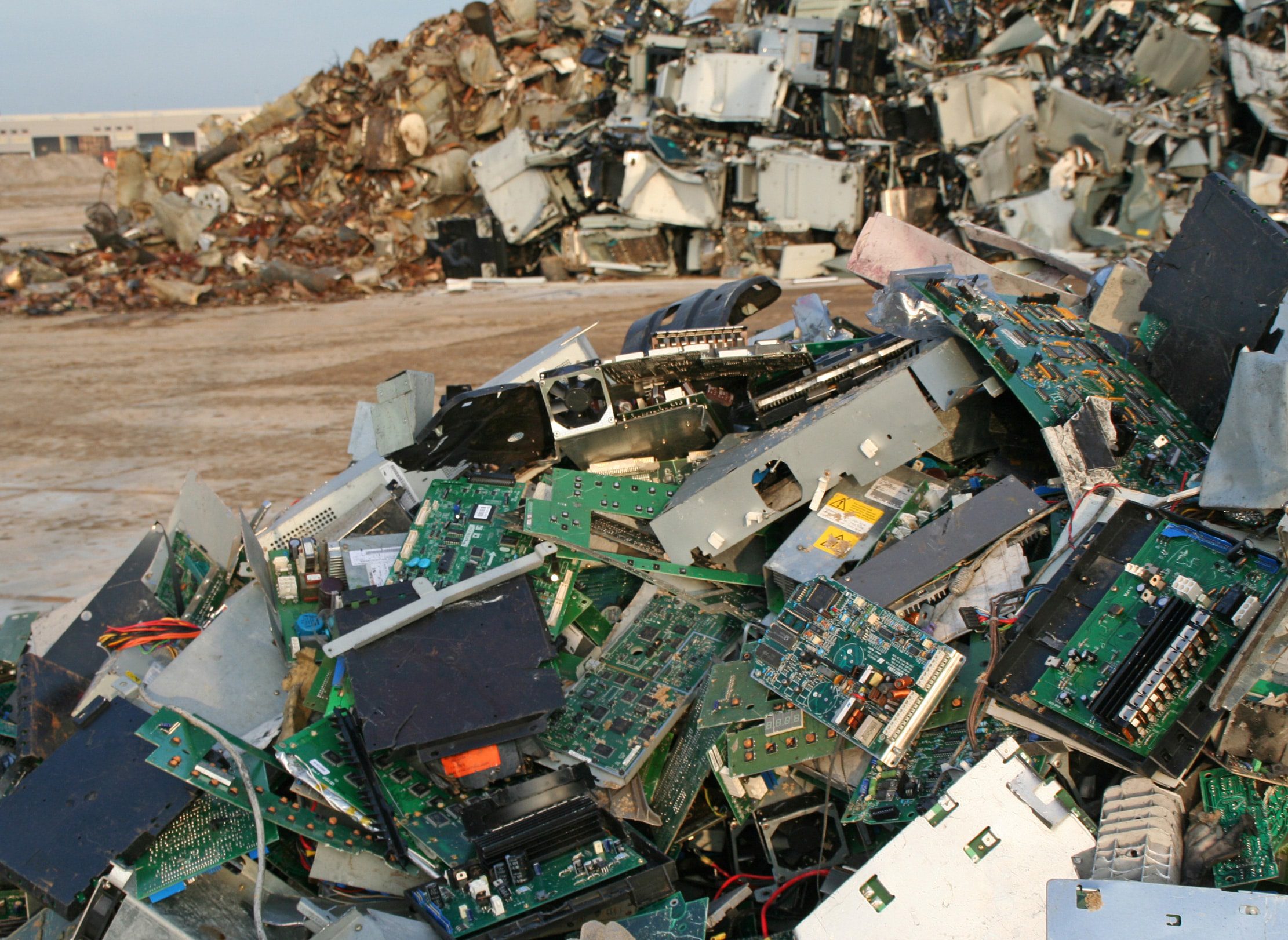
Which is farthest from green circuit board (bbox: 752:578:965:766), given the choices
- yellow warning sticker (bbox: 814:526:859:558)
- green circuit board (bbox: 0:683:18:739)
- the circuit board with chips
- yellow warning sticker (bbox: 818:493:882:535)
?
green circuit board (bbox: 0:683:18:739)

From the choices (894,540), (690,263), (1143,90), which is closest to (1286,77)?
(1143,90)

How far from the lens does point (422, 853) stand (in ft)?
9.62

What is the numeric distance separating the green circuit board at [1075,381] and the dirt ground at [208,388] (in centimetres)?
583

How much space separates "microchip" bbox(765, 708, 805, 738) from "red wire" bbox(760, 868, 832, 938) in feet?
1.42

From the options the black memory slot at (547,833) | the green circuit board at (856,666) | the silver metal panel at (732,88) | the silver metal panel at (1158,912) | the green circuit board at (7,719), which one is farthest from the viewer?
the silver metal panel at (732,88)

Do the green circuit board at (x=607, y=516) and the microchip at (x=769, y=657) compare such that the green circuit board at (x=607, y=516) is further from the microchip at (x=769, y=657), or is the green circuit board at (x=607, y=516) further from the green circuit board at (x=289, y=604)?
the green circuit board at (x=289, y=604)

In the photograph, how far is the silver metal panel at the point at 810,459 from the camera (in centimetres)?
367

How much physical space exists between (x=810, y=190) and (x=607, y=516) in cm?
1225

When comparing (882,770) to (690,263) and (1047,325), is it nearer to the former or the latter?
(1047,325)

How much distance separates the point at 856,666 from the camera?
3.07m

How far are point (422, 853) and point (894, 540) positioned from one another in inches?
79.2

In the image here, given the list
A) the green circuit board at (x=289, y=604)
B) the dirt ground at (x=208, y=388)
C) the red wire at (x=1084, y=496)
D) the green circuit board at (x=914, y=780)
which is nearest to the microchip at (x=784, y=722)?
the green circuit board at (x=914, y=780)

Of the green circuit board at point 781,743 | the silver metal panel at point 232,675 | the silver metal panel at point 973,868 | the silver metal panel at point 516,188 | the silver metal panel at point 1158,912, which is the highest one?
the silver metal panel at point 1158,912

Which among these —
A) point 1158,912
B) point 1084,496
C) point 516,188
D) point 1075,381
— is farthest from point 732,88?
point 1158,912
